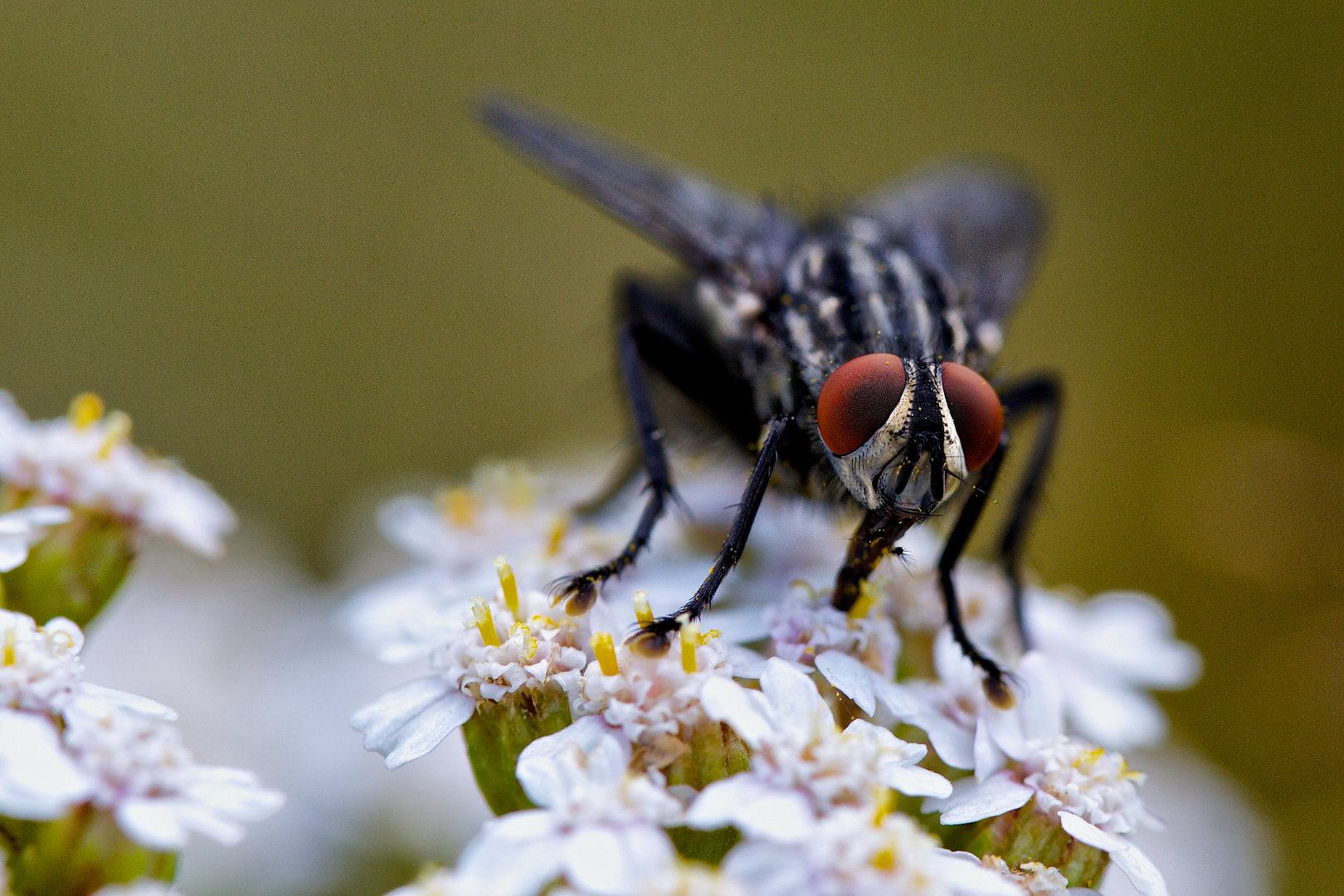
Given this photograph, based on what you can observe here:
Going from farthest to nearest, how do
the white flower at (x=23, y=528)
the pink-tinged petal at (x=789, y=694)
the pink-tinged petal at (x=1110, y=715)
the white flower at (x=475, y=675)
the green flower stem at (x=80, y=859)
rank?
1. the pink-tinged petal at (x=1110, y=715)
2. the white flower at (x=23, y=528)
3. the white flower at (x=475, y=675)
4. the pink-tinged petal at (x=789, y=694)
5. the green flower stem at (x=80, y=859)

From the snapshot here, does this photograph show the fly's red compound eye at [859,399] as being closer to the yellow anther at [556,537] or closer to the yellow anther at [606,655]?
the yellow anther at [606,655]

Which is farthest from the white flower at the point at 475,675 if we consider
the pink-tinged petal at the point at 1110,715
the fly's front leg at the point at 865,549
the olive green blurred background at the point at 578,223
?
the olive green blurred background at the point at 578,223

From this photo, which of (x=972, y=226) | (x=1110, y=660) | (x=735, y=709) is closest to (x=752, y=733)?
(x=735, y=709)

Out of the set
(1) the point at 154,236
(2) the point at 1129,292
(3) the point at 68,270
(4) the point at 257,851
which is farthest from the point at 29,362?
(2) the point at 1129,292

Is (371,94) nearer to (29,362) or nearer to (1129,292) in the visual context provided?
(29,362)

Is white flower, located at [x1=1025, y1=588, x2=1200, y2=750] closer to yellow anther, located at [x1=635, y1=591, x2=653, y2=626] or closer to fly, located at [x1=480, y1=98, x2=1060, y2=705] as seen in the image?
fly, located at [x1=480, y1=98, x2=1060, y2=705]

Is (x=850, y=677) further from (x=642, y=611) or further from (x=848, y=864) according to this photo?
(x=848, y=864)
